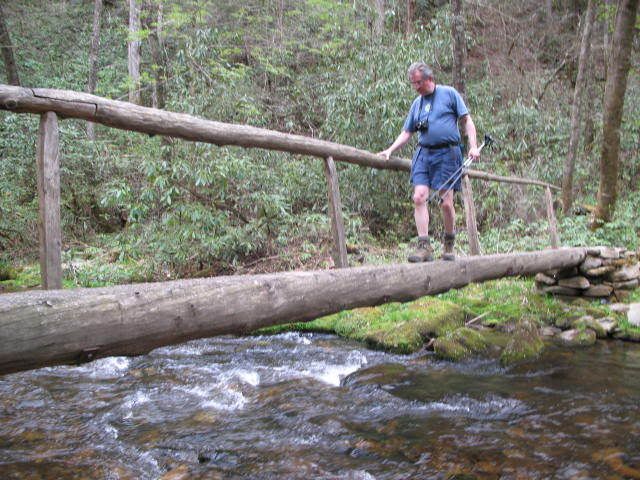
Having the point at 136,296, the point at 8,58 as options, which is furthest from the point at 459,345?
the point at 8,58

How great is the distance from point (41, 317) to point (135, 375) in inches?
134

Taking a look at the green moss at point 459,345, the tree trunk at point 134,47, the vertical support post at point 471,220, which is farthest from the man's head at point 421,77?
the tree trunk at point 134,47

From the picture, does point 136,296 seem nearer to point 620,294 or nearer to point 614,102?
point 620,294

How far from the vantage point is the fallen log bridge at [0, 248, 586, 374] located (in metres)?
2.01

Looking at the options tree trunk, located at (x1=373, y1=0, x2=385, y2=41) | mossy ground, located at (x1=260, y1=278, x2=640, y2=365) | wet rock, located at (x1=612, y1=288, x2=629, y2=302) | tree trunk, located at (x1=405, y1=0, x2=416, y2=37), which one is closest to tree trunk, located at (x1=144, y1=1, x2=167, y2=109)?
tree trunk, located at (x1=373, y1=0, x2=385, y2=41)

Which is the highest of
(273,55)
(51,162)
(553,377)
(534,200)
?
(273,55)

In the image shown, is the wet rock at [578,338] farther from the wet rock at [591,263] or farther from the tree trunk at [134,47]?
the tree trunk at [134,47]

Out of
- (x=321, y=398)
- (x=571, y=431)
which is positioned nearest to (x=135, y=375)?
(x=321, y=398)

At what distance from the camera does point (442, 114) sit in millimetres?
4895

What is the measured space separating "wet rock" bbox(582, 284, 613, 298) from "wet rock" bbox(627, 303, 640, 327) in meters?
0.97

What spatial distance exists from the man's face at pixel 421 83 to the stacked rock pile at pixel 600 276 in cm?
414

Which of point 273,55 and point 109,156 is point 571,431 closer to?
point 109,156

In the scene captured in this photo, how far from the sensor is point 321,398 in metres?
4.58

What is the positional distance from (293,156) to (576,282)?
5.12 metres
